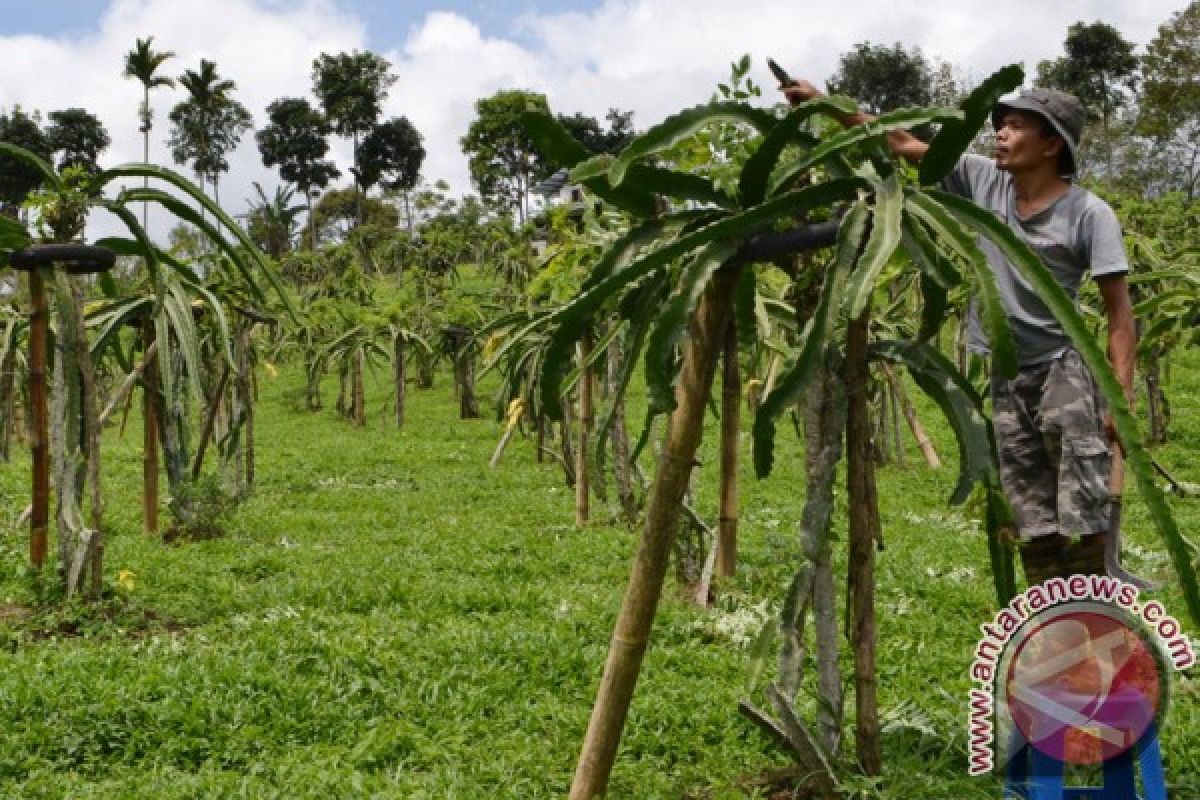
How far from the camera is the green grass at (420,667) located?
3295 millimetres

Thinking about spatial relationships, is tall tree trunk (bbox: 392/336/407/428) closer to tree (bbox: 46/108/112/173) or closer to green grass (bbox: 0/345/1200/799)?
green grass (bbox: 0/345/1200/799)

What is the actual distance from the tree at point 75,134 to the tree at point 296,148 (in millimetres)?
6964

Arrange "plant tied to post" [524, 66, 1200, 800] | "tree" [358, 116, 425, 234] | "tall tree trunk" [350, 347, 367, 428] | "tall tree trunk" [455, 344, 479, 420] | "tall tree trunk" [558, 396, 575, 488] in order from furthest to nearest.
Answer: "tree" [358, 116, 425, 234], "tall tree trunk" [455, 344, 479, 420], "tall tree trunk" [350, 347, 367, 428], "tall tree trunk" [558, 396, 575, 488], "plant tied to post" [524, 66, 1200, 800]

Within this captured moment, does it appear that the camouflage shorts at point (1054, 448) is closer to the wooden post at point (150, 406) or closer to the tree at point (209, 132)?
the wooden post at point (150, 406)

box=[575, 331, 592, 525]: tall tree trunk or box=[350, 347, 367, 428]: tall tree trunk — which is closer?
box=[575, 331, 592, 525]: tall tree trunk

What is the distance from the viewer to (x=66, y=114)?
49188 mm

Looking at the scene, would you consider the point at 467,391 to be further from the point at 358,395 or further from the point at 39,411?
the point at 39,411

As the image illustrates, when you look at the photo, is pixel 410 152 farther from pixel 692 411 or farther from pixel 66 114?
pixel 692 411

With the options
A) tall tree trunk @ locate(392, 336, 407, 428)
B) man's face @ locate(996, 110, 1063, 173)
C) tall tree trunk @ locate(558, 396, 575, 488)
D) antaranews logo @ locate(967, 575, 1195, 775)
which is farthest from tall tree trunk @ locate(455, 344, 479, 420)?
antaranews logo @ locate(967, 575, 1195, 775)

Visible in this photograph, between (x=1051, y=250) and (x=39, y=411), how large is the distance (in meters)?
4.04

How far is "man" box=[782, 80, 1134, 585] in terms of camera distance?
2961mm

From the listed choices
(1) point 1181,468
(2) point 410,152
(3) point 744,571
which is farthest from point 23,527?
(2) point 410,152

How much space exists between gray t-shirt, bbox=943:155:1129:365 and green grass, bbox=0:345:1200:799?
1.13 metres

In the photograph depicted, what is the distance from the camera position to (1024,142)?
9.86 ft
